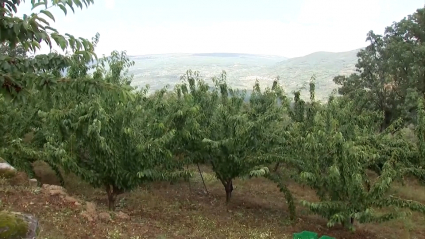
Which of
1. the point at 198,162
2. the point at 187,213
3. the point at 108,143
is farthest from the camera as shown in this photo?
the point at 198,162

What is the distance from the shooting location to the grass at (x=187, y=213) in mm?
9380

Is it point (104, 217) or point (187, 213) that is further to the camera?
point (187, 213)

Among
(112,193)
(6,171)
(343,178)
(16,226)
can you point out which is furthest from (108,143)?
(343,178)

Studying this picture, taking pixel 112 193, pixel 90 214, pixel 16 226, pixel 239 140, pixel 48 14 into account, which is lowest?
pixel 112 193

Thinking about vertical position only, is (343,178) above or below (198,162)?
above

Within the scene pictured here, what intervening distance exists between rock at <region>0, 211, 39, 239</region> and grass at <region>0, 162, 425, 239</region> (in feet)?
2.93

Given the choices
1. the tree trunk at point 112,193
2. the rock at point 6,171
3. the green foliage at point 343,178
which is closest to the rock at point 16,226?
the tree trunk at point 112,193

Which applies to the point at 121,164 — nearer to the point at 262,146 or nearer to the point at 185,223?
the point at 185,223

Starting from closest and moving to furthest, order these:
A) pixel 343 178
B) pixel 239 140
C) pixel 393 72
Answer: pixel 343 178 → pixel 239 140 → pixel 393 72

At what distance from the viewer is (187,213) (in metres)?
13.1

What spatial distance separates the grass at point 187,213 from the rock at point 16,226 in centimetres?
89

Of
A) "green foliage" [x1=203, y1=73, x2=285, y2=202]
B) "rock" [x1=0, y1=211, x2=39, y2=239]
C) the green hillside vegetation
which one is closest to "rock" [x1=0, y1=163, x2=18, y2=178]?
the green hillside vegetation

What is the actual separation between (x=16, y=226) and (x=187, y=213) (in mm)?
7158

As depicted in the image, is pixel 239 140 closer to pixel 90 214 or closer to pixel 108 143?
pixel 108 143
